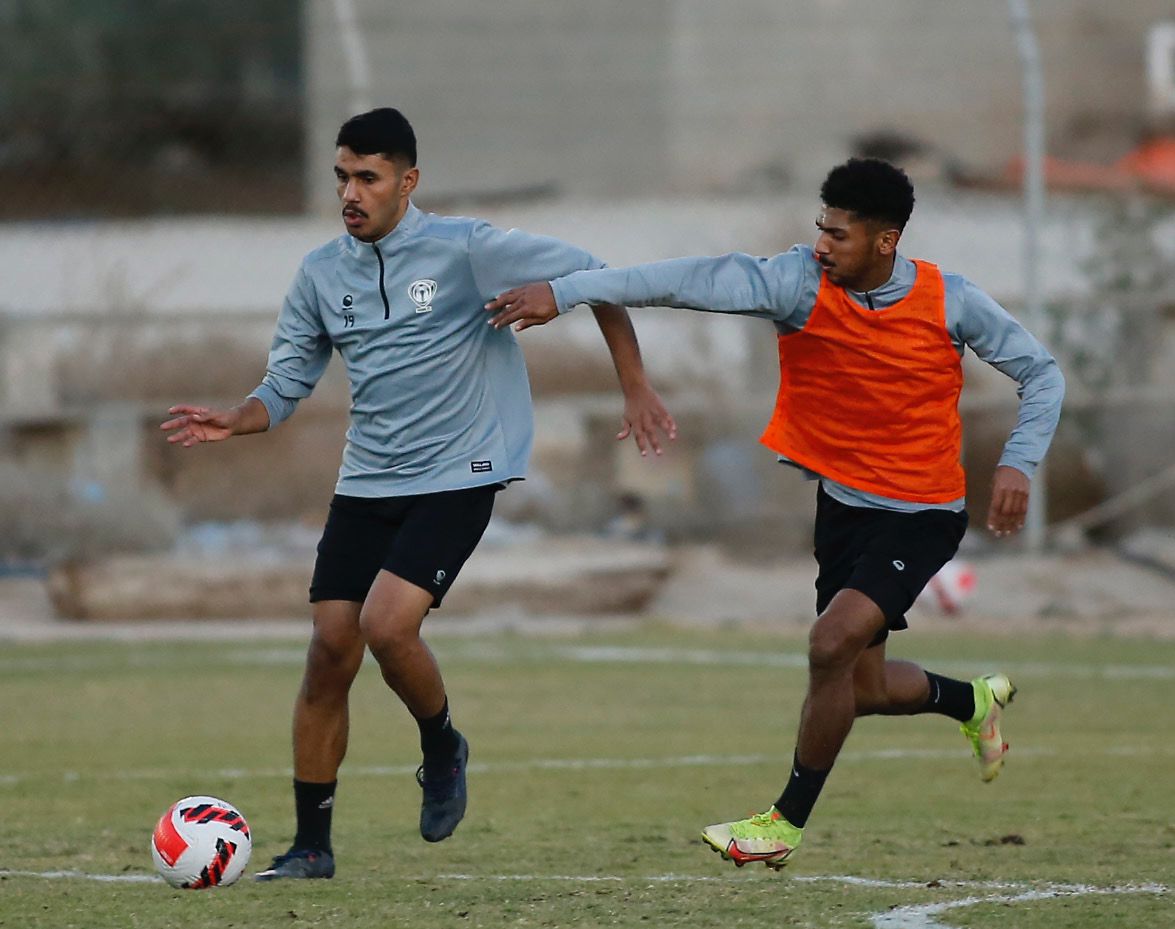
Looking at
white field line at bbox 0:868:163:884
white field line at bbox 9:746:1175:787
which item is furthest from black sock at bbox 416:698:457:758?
white field line at bbox 9:746:1175:787

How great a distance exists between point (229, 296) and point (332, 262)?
17810mm

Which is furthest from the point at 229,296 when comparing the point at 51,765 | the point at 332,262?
the point at 332,262

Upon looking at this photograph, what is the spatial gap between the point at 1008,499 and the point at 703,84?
19236 mm

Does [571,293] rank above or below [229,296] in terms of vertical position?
above

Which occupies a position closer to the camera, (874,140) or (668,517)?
(668,517)

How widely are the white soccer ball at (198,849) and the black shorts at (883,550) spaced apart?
1.91 metres

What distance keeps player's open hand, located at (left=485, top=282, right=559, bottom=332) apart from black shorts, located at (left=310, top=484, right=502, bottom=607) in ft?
2.11

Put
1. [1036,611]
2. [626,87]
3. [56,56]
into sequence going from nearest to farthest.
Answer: [1036,611] < [626,87] < [56,56]

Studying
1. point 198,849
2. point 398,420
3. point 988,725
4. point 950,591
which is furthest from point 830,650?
point 950,591

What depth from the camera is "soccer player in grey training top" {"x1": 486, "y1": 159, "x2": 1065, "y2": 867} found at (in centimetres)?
599

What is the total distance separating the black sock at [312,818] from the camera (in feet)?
20.8

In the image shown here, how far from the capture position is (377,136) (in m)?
6.29

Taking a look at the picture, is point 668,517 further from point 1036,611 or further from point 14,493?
point 14,493

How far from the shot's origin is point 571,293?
596 cm
